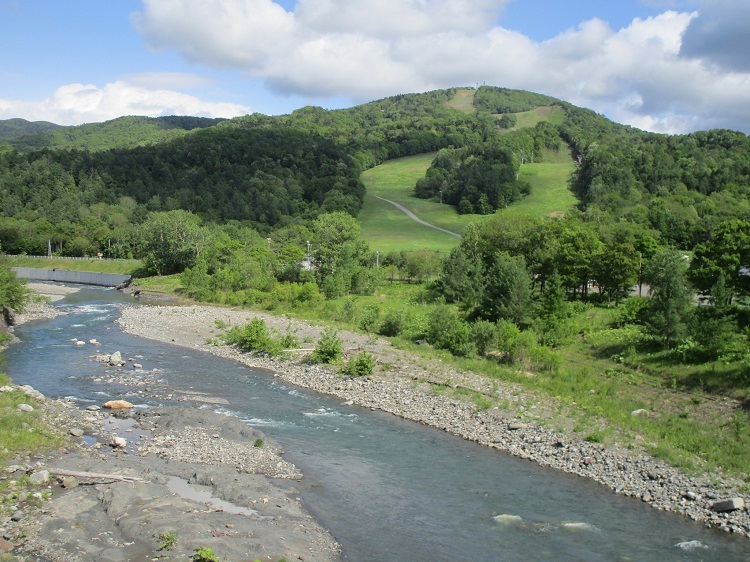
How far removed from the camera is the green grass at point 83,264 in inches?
4059

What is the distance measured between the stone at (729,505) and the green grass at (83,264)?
3681 inches

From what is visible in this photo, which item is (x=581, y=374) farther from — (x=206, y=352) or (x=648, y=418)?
(x=206, y=352)

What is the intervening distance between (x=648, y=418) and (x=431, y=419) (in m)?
10.4

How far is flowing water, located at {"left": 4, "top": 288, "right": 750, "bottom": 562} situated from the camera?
18484 millimetres

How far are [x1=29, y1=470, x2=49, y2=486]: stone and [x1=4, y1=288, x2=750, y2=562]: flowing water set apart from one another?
8.59 meters

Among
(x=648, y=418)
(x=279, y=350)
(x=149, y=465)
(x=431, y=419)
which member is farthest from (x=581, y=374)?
(x=149, y=465)

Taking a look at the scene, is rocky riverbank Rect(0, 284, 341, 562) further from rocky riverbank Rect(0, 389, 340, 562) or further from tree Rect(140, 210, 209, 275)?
tree Rect(140, 210, 209, 275)

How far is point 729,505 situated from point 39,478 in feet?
74.8

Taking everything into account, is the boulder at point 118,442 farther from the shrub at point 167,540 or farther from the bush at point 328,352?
the bush at point 328,352

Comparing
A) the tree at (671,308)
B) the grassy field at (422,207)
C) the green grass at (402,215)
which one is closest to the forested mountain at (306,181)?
the grassy field at (422,207)

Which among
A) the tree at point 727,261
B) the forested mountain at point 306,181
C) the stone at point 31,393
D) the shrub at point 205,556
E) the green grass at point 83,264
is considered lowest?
the green grass at point 83,264

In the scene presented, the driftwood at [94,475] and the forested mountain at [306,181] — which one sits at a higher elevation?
the forested mountain at [306,181]

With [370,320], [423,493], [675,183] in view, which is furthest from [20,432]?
[675,183]

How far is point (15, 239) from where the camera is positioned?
121 m
